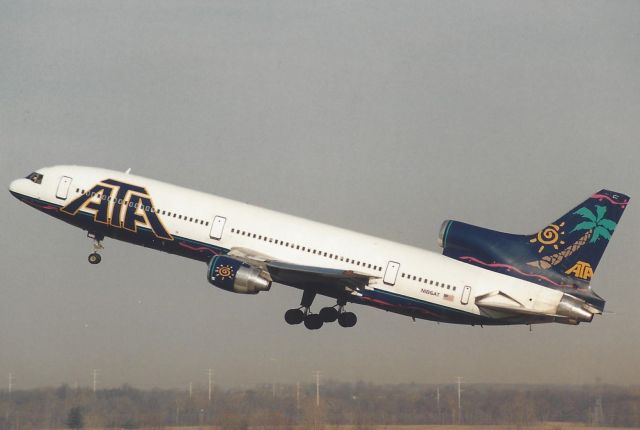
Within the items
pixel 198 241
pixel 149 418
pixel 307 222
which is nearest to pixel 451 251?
pixel 307 222

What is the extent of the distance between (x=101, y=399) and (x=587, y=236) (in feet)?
99.2

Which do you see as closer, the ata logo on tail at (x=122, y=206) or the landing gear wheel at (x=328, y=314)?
the ata logo on tail at (x=122, y=206)

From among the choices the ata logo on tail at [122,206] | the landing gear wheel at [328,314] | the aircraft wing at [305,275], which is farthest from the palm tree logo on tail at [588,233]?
the ata logo on tail at [122,206]

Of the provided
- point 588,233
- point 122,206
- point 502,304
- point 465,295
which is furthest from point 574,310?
point 122,206

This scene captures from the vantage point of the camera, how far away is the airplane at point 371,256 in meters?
66.8

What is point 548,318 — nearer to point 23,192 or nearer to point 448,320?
point 448,320

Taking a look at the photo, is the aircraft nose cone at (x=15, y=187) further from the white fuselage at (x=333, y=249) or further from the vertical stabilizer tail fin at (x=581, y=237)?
the vertical stabilizer tail fin at (x=581, y=237)

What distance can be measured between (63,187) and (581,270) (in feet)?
94.3

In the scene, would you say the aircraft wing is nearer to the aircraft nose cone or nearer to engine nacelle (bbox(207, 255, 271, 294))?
engine nacelle (bbox(207, 255, 271, 294))

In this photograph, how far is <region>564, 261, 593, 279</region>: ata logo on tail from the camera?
67.9m

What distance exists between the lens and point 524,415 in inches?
2931

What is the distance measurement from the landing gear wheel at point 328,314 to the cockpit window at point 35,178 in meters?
17.7

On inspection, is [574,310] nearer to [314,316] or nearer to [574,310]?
[574,310]

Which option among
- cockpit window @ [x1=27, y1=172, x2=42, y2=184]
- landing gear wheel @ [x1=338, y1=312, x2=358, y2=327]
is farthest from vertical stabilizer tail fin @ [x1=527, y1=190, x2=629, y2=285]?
cockpit window @ [x1=27, y1=172, x2=42, y2=184]
